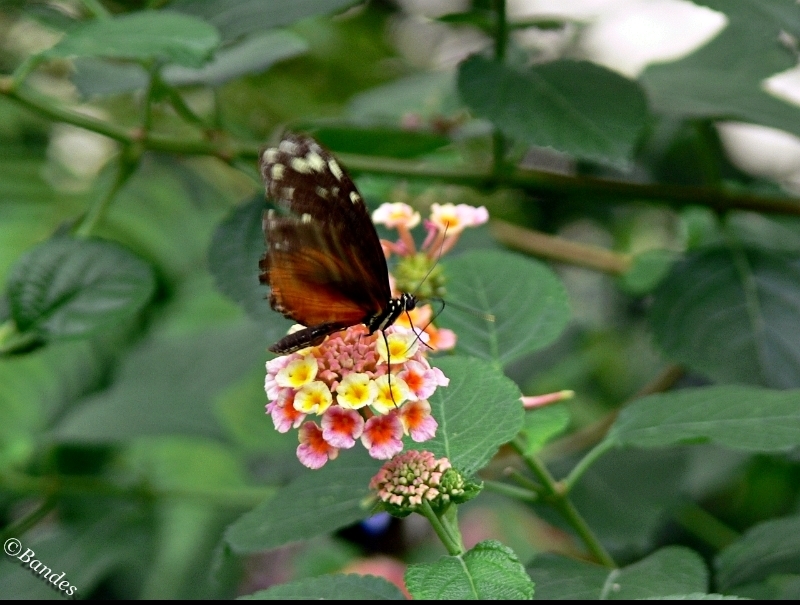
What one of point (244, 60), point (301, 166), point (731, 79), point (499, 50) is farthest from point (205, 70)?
point (731, 79)

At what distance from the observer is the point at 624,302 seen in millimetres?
1655

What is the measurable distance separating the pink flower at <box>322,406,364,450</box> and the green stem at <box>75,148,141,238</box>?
52cm

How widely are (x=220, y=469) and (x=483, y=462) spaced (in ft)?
2.80

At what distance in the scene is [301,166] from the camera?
1.94 feet

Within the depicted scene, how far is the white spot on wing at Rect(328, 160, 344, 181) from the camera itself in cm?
59

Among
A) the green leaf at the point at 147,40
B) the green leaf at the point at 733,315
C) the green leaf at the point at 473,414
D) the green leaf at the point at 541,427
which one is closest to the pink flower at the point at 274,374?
the green leaf at the point at 473,414

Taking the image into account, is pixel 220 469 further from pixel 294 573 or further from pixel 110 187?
pixel 110 187

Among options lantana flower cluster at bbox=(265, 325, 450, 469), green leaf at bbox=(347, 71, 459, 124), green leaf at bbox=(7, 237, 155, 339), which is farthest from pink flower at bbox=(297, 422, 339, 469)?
green leaf at bbox=(347, 71, 459, 124)

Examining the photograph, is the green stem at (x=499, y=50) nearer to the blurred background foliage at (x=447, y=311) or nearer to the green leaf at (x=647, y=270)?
the blurred background foliage at (x=447, y=311)

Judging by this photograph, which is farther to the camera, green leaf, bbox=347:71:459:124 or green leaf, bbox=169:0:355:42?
green leaf, bbox=347:71:459:124

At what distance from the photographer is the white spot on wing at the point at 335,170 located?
23.3 inches

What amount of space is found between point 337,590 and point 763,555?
428mm

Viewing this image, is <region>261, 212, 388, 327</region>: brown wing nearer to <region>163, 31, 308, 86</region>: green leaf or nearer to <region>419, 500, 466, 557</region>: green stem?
<region>419, 500, 466, 557</region>: green stem

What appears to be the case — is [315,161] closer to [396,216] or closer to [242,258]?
[396,216]
